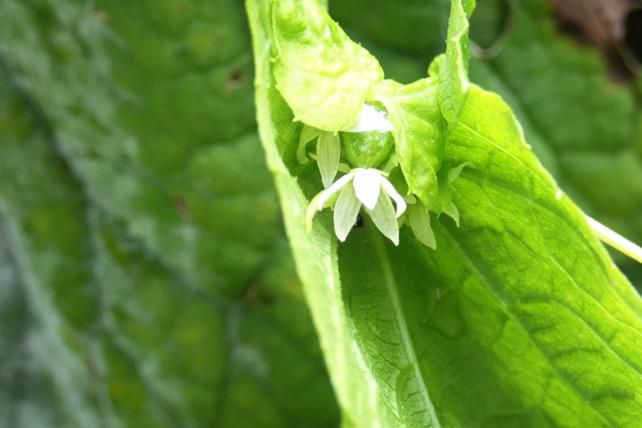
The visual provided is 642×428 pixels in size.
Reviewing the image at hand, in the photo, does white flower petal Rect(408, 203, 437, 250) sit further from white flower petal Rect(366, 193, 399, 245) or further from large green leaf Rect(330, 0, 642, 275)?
large green leaf Rect(330, 0, 642, 275)

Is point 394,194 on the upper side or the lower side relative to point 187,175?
lower

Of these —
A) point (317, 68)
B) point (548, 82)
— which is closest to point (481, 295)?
point (317, 68)

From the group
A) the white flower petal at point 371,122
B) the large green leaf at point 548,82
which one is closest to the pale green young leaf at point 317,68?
the white flower petal at point 371,122

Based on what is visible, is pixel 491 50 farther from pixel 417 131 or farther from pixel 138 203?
pixel 417 131

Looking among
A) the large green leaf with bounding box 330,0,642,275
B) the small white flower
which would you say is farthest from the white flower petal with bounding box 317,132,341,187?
the large green leaf with bounding box 330,0,642,275

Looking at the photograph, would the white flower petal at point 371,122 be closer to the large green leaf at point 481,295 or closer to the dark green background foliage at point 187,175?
the large green leaf at point 481,295

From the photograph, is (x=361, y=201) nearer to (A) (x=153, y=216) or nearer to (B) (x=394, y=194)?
(B) (x=394, y=194)
